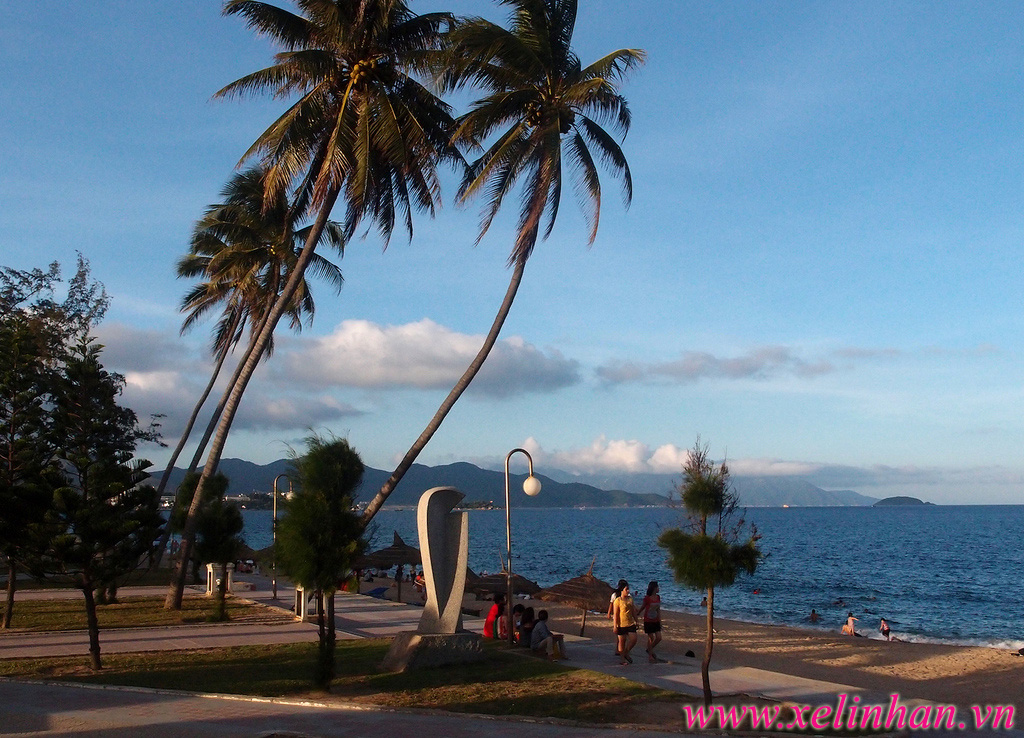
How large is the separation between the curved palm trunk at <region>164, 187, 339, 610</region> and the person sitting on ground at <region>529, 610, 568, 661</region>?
10.0m

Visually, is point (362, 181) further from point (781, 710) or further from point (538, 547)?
point (538, 547)

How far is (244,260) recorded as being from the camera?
86.2ft

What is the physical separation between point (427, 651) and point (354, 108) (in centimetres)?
1223

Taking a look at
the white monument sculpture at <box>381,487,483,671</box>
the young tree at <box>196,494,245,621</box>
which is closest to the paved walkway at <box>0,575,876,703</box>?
the young tree at <box>196,494,245,621</box>

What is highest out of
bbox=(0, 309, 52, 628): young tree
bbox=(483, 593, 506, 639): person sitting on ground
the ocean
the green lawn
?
bbox=(0, 309, 52, 628): young tree

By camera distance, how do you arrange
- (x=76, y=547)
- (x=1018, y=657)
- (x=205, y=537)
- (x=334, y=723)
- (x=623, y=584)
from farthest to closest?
(x=1018, y=657)
(x=205, y=537)
(x=623, y=584)
(x=76, y=547)
(x=334, y=723)

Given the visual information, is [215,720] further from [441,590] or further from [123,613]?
[123,613]

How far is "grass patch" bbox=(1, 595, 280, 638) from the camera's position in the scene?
64.7ft

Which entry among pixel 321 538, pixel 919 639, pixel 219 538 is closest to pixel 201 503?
pixel 219 538

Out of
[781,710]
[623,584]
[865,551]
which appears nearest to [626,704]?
[781,710]

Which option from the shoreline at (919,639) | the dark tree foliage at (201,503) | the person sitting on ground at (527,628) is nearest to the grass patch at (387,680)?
the person sitting on ground at (527,628)

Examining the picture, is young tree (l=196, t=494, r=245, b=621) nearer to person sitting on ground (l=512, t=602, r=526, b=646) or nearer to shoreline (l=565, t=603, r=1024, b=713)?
person sitting on ground (l=512, t=602, r=526, b=646)

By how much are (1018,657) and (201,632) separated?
74.3ft

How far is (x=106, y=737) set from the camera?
9328 millimetres
